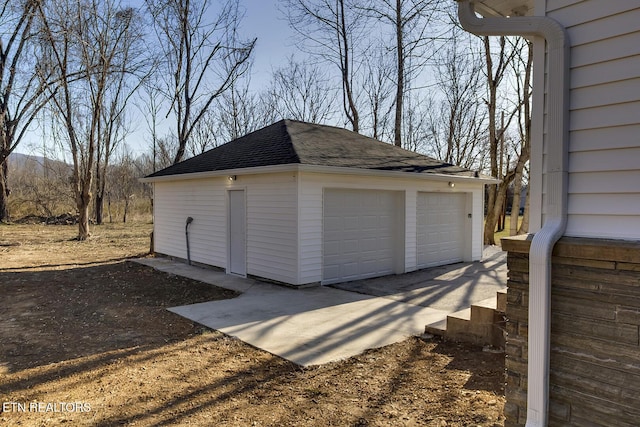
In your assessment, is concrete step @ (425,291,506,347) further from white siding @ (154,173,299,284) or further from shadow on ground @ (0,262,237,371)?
white siding @ (154,173,299,284)

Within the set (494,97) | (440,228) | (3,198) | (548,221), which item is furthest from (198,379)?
(3,198)

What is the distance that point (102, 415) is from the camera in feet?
10.6

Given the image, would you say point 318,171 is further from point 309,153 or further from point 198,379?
point 198,379

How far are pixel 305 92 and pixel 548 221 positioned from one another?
24.1 metres

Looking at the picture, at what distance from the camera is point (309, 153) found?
859cm

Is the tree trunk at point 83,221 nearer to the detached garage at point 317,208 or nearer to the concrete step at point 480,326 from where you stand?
the detached garage at point 317,208

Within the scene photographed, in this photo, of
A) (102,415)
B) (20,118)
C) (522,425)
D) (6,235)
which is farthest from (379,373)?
(20,118)

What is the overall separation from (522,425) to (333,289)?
5.49 meters

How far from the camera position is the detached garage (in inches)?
319

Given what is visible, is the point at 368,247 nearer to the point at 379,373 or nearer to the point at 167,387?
the point at 379,373

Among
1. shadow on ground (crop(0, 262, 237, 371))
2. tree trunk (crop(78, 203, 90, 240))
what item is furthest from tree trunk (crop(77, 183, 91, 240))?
shadow on ground (crop(0, 262, 237, 371))

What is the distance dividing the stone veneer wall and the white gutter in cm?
7

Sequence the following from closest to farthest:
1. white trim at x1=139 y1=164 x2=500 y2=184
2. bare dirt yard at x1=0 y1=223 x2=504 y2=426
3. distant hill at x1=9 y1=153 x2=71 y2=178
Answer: bare dirt yard at x1=0 y1=223 x2=504 y2=426
white trim at x1=139 y1=164 x2=500 y2=184
distant hill at x1=9 y1=153 x2=71 y2=178

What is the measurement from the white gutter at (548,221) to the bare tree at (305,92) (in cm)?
2255
